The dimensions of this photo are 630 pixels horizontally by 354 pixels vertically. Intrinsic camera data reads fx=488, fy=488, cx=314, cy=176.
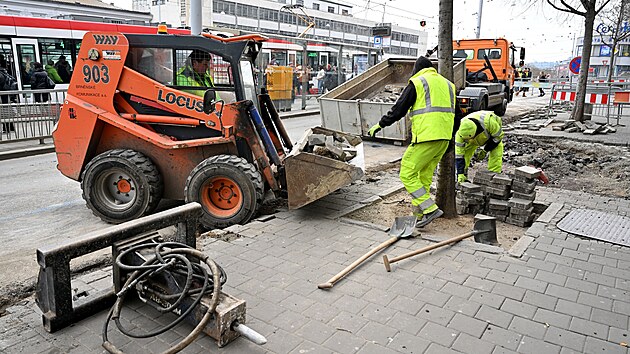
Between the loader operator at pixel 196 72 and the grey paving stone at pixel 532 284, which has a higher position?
the loader operator at pixel 196 72

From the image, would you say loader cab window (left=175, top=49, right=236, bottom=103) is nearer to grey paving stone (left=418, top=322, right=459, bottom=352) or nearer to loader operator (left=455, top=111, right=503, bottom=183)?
loader operator (left=455, top=111, right=503, bottom=183)

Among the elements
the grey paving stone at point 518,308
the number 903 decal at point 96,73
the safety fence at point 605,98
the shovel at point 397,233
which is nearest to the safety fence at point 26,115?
the number 903 decal at point 96,73

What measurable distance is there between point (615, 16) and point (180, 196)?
75.3 ft

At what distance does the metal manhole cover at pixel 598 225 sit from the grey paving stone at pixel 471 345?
2.69 m

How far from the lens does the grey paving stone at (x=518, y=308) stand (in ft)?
11.9

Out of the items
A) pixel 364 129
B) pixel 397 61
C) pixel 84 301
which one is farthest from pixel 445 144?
pixel 397 61

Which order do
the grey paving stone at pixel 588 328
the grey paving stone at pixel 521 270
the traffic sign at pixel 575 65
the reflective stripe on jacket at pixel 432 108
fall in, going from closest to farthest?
the grey paving stone at pixel 588 328 → the grey paving stone at pixel 521 270 → the reflective stripe on jacket at pixel 432 108 → the traffic sign at pixel 575 65

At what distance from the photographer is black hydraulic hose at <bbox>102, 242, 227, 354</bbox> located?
3083 millimetres

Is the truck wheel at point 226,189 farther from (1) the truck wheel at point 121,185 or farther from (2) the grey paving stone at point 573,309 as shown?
(2) the grey paving stone at point 573,309

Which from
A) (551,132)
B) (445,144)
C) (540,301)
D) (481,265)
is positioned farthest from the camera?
(551,132)

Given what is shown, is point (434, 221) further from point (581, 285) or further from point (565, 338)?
point (565, 338)

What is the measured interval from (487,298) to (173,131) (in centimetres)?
411

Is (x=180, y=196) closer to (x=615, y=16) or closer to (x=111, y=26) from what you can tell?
(x=111, y=26)

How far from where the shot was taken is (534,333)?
11.0 feet
